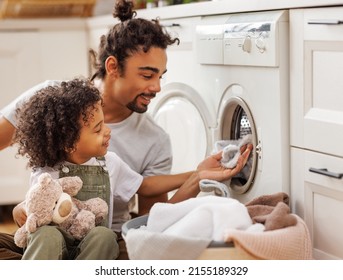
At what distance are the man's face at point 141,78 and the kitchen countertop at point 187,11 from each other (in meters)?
0.20

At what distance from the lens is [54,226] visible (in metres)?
1.55

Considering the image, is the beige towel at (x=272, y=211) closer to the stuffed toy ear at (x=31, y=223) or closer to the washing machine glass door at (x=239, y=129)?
the washing machine glass door at (x=239, y=129)

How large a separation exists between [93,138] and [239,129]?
51cm

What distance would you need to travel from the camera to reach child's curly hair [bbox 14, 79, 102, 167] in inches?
66.7

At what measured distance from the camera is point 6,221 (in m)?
3.21

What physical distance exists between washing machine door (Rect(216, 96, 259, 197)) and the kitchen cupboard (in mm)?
1393

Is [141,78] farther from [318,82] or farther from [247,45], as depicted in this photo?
[318,82]

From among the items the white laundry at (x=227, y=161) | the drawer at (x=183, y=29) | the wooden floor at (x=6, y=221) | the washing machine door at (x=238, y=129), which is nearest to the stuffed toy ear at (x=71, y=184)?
the white laundry at (x=227, y=161)

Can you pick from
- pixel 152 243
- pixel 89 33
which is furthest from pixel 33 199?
pixel 89 33

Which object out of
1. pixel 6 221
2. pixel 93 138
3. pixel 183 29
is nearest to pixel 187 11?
pixel 183 29

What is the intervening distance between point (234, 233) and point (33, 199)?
0.46 m

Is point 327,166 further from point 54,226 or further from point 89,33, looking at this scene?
point 89,33

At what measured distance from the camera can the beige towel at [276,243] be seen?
54.3 inches

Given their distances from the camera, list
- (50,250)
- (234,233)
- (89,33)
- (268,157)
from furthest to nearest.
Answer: (89,33)
(268,157)
(50,250)
(234,233)
